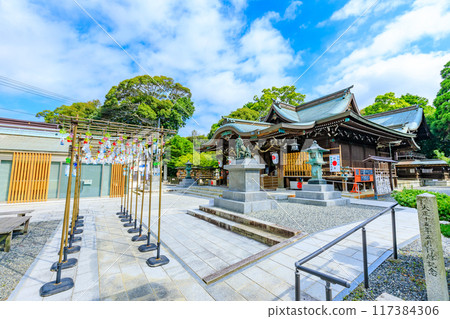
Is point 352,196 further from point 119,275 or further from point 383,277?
point 119,275

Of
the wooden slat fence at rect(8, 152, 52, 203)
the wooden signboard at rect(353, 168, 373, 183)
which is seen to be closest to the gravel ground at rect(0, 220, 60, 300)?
the wooden slat fence at rect(8, 152, 52, 203)

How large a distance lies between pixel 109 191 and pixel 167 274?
12.4 metres

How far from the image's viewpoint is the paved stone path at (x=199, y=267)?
2361 millimetres

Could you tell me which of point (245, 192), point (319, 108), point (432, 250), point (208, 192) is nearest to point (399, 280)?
point (432, 250)

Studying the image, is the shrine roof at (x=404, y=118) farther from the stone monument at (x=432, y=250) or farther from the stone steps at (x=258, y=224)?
the stone monument at (x=432, y=250)

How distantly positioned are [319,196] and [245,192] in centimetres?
352

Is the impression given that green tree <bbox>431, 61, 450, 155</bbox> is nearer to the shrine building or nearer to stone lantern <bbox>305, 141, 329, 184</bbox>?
the shrine building

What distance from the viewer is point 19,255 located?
3643 millimetres

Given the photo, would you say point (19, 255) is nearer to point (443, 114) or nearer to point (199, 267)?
point (199, 267)

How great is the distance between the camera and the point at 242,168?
6.53 meters

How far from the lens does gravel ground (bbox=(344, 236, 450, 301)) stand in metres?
2.15

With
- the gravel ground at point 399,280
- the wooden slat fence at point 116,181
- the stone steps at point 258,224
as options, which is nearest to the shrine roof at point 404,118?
the gravel ground at point 399,280

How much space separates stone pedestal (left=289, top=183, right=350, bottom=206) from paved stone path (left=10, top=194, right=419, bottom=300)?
2539 mm
